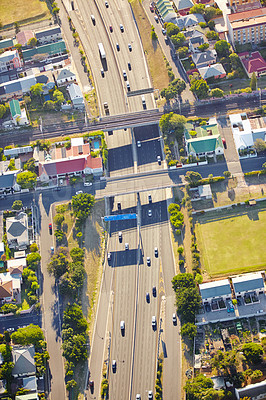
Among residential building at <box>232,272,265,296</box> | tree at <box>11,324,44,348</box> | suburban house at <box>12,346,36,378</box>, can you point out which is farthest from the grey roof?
suburban house at <box>12,346,36,378</box>

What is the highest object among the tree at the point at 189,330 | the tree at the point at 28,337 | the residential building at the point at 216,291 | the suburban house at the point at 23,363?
the residential building at the point at 216,291

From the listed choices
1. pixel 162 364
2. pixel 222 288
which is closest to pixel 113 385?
pixel 162 364

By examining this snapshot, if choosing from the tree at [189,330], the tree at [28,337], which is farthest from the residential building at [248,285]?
the tree at [28,337]

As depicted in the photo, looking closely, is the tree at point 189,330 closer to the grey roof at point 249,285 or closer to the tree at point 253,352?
the tree at point 253,352

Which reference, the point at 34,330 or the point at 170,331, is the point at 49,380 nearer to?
the point at 34,330

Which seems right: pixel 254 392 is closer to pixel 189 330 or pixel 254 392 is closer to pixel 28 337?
pixel 189 330

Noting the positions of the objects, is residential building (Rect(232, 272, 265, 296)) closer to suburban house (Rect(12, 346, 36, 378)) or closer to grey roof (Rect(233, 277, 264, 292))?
grey roof (Rect(233, 277, 264, 292))
